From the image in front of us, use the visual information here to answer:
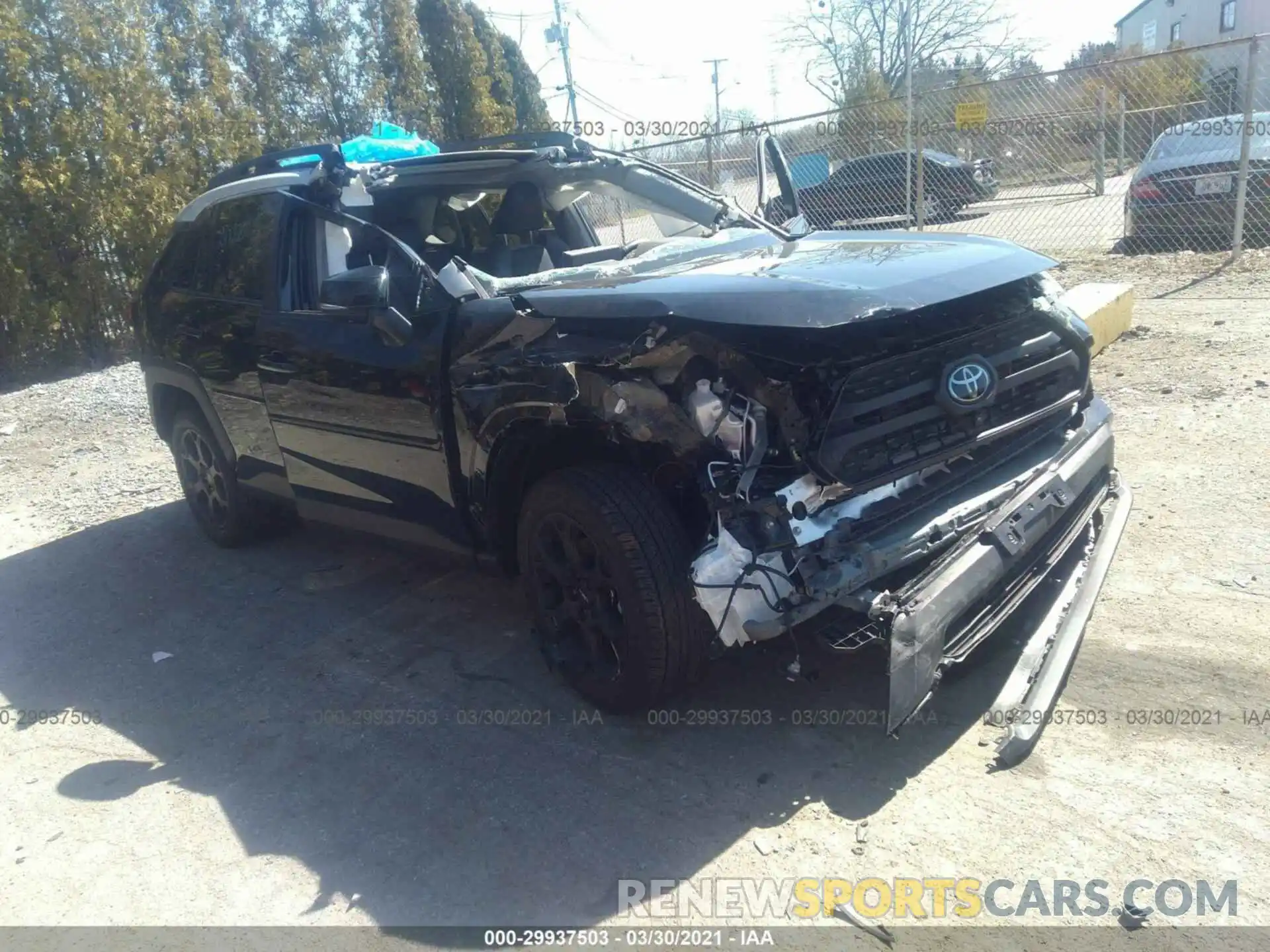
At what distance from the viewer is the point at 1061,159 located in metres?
14.1

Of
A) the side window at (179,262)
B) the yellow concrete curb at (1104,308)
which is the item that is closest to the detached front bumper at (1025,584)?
the yellow concrete curb at (1104,308)

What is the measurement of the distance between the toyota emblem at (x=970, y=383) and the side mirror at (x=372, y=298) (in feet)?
6.45

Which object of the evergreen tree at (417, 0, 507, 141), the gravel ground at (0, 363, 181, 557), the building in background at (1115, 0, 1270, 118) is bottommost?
the gravel ground at (0, 363, 181, 557)

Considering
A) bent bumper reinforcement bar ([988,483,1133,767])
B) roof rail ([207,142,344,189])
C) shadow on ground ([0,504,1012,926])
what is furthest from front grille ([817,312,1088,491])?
roof rail ([207,142,344,189])

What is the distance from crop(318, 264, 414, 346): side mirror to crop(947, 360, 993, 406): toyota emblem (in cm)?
196

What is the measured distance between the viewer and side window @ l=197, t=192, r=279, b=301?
4641mm

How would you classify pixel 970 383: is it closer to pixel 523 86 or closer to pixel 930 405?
pixel 930 405

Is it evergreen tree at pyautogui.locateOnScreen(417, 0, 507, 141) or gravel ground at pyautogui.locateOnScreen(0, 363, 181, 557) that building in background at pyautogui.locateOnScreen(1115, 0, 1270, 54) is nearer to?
evergreen tree at pyautogui.locateOnScreen(417, 0, 507, 141)

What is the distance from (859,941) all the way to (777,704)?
1090 millimetres

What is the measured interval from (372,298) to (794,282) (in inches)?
59.8

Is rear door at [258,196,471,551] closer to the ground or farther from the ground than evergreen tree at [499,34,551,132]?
closer to the ground

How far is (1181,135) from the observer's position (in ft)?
33.2

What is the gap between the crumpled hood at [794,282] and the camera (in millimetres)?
2838

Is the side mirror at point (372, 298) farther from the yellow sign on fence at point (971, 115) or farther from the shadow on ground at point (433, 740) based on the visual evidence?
the yellow sign on fence at point (971, 115)
